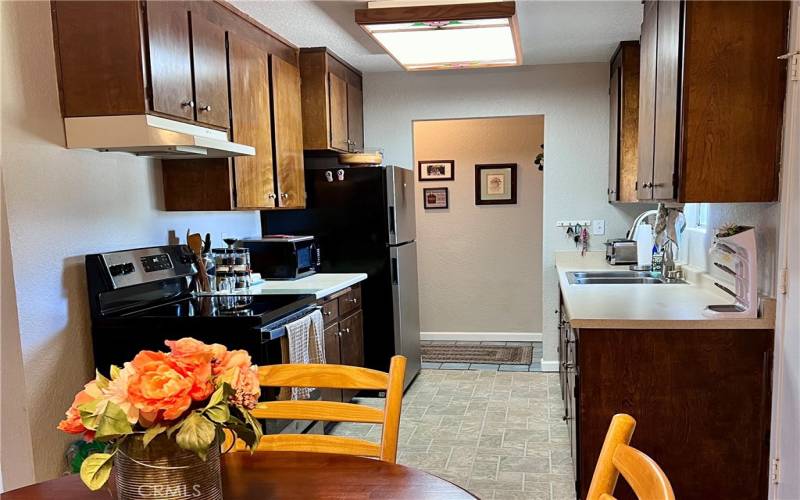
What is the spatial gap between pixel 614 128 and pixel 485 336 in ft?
7.79

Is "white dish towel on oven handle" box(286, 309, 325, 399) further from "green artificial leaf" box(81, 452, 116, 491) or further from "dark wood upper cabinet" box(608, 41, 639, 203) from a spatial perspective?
"dark wood upper cabinet" box(608, 41, 639, 203)

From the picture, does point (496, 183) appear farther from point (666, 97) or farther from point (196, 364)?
point (196, 364)

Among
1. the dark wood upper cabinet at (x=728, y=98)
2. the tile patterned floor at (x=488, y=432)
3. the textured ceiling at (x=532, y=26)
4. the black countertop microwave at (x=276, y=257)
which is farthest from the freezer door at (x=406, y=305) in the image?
the dark wood upper cabinet at (x=728, y=98)

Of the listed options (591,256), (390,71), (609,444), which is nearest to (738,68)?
(609,444)

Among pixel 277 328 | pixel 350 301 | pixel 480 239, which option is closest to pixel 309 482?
pixel 277 328

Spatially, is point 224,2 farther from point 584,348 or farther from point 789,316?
point 789,316

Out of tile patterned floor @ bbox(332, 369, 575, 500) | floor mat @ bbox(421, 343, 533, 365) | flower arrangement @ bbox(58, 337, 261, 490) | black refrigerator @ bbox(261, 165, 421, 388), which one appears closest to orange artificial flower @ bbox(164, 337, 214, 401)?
flower arrangement @ bbox(58, 337, 261, 490)

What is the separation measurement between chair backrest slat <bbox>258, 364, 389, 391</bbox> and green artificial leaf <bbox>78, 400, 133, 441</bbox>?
2.01 ft

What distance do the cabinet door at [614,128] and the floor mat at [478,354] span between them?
1.53 metres

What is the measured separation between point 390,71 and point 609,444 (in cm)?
398

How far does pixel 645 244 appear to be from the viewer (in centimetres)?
365

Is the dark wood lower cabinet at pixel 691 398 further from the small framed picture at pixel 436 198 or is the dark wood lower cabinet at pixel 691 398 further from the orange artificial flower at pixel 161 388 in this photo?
the small framed picture at pixel 436 198

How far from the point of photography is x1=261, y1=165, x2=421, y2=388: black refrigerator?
12.7 ft

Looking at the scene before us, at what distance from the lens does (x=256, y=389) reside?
3.11 feet
